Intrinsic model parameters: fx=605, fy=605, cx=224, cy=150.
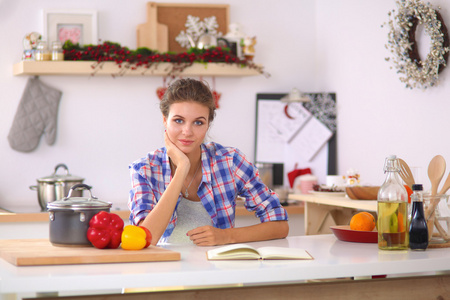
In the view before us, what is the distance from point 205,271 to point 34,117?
2777mm

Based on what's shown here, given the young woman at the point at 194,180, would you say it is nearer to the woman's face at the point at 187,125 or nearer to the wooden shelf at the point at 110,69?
the woman's face at the point at 187,125

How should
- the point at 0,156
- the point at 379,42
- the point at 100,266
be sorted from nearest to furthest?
the point at 100,266, the point at 379,42, the point at 0,156

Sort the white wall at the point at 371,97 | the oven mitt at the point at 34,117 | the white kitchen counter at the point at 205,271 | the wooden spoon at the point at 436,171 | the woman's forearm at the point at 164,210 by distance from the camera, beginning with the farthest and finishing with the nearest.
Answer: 1. the oven mitt at the point at 34,117
2. the white wall at the point at 371,97
3. the woman's forearm at the point at 164,210
4. the wooden spoon at the point at 436,171
5. the white kitchen counter at the point at 205,271

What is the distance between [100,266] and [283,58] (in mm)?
3106

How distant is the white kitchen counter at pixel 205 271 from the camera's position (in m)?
1.31

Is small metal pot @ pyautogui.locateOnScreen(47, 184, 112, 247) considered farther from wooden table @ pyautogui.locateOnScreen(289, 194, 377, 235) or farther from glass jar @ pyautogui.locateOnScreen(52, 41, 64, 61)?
glass jar @ pyautogui.locateOnScreen(52, 41, 64, 61)

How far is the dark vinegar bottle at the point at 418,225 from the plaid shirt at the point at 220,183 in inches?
22.5

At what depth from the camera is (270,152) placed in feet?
14.0

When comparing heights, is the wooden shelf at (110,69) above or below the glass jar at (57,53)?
below

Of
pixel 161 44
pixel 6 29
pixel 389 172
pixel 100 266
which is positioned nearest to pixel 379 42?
pixel 161 44

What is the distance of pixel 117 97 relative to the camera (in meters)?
4.03

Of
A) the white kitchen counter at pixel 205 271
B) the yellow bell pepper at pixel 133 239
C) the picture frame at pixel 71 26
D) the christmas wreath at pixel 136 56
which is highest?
the picture frame at pixel 71 26

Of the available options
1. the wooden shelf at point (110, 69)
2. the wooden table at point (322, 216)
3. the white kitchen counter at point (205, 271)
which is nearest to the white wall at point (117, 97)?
the wooden shelf at point (110, 69)

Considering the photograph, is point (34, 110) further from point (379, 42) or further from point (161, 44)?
point (379, 42)
